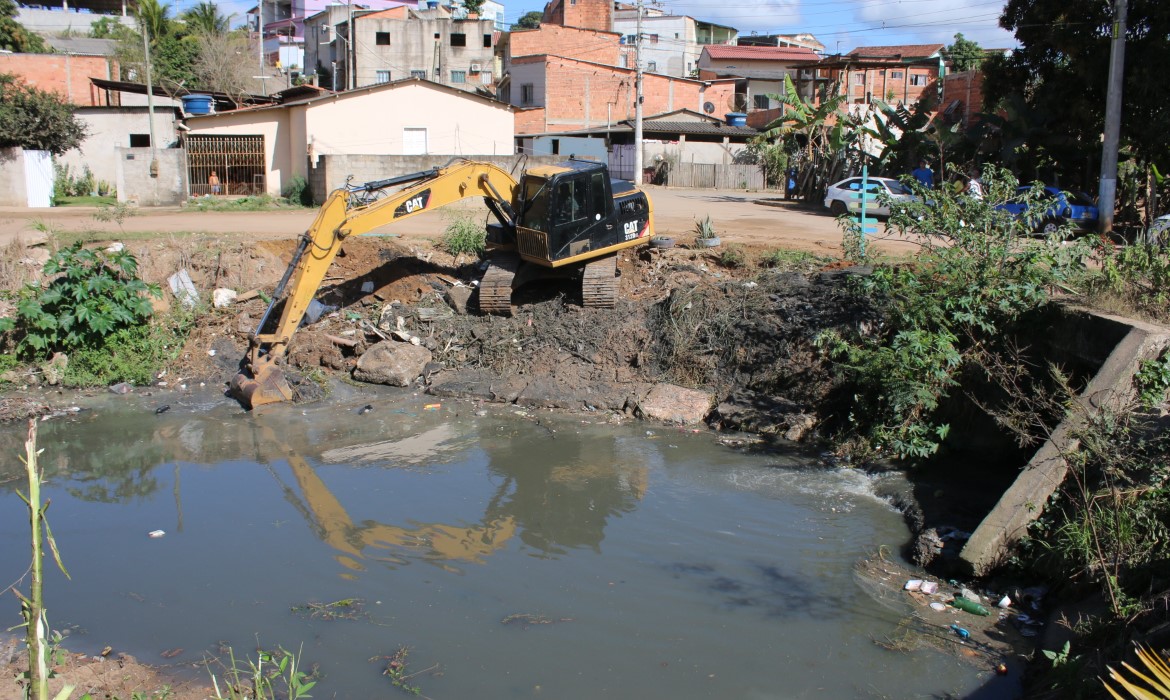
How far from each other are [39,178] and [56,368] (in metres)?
14.1

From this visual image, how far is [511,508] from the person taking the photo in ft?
28.6

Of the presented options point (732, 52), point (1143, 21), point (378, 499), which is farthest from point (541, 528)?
point (732, 52)

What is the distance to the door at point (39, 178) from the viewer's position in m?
23.4

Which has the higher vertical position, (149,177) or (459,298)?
(149,177)

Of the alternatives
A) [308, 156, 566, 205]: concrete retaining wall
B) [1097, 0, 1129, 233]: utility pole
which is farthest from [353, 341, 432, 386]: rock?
[1097, 0, 1129, 233]: utility pole

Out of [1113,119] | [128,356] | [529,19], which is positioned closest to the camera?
[128,356]

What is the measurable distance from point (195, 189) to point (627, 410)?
61.7ft

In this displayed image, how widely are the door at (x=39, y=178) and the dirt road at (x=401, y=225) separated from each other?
1.04 meters

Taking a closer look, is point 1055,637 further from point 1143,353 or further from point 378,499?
point 378,499

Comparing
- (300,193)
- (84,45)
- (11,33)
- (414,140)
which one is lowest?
(300,193)

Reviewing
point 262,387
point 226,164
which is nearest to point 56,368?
point 262,387

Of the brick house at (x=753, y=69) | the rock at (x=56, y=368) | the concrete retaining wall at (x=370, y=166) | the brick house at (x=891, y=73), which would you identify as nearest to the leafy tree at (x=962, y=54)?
the brick house at (x=891, y=73)

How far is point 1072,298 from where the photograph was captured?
31.6 ft

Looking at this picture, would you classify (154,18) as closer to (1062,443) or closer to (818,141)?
(818,141)
